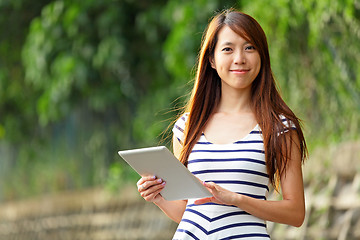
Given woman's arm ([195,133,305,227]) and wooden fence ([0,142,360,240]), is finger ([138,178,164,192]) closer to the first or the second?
woman's arm ([195,133,305,227])

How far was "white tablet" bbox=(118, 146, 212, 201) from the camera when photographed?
222 cm

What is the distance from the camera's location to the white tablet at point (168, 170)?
7.29 feet

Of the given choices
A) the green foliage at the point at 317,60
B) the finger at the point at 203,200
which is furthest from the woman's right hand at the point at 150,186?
the green foliage at the point at 317,60

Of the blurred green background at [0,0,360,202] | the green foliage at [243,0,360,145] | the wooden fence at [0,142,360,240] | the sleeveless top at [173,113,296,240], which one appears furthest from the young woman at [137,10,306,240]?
the wooden fence at [0,142,360,240]

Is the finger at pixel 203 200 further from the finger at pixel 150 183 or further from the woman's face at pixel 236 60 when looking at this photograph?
the woman's face at pixel 236 60

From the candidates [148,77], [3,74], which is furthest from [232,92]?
[3,74]

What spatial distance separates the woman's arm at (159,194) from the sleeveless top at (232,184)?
130 mm

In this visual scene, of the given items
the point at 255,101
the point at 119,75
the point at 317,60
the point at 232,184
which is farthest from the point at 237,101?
the point at 119,75

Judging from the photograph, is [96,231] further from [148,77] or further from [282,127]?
[282,127]

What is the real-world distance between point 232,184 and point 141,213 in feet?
21.7

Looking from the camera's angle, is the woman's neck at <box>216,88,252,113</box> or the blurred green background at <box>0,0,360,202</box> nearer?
the woman's neck at <box>216,88,252,113</box>

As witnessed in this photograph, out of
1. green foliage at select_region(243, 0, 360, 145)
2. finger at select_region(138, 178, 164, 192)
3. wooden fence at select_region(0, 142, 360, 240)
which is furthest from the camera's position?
wooden fence at select_region(0, 142, 360, 240)

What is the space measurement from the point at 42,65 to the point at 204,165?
5497 millimetres

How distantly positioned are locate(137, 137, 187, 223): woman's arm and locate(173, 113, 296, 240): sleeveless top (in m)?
0.13
